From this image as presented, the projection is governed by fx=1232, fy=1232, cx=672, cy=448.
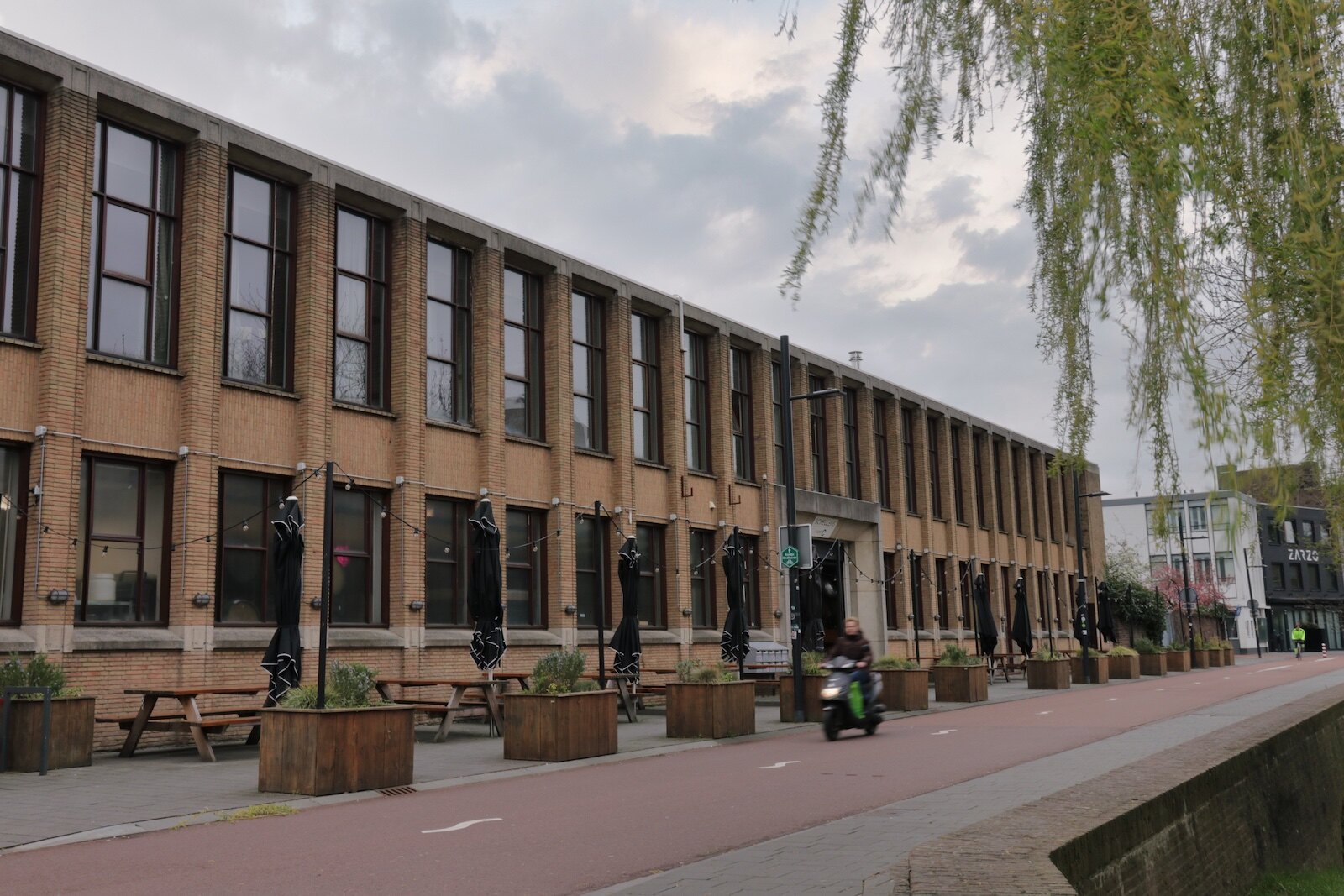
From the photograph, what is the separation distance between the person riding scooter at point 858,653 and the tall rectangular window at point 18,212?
13.6m

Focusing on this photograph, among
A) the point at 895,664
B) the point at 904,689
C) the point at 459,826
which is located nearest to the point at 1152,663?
the point at 895,664

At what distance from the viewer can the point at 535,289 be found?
2962 centimetres

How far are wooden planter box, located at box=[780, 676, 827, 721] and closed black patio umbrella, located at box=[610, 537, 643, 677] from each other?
10.8 feet

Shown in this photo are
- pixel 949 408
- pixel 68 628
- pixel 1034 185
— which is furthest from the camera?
pixel 949 408

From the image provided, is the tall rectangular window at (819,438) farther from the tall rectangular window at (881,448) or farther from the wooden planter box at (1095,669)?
the wooden planter box at (1095,669)

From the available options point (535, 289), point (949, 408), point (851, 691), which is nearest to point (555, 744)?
point (851, 691)

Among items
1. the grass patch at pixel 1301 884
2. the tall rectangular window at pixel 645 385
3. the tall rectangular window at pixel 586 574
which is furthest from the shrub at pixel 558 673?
the tall rectangular window at pixel 645 385

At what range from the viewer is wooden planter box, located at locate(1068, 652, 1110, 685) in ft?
130

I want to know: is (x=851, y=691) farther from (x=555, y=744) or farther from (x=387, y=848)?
(x=387, y=848)

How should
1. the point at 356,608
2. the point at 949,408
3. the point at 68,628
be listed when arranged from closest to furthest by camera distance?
the point at 68,628, the point at 356,608, the point at 949,408

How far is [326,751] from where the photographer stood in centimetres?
1329

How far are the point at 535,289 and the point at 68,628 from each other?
14221mm

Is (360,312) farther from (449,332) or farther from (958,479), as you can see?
(958,479)

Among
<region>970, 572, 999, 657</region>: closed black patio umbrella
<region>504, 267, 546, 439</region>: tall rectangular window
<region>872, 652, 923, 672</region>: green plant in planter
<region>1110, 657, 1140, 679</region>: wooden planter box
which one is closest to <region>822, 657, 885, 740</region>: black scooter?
<region>872, 652, 923, 672</region>: green plant in planter
